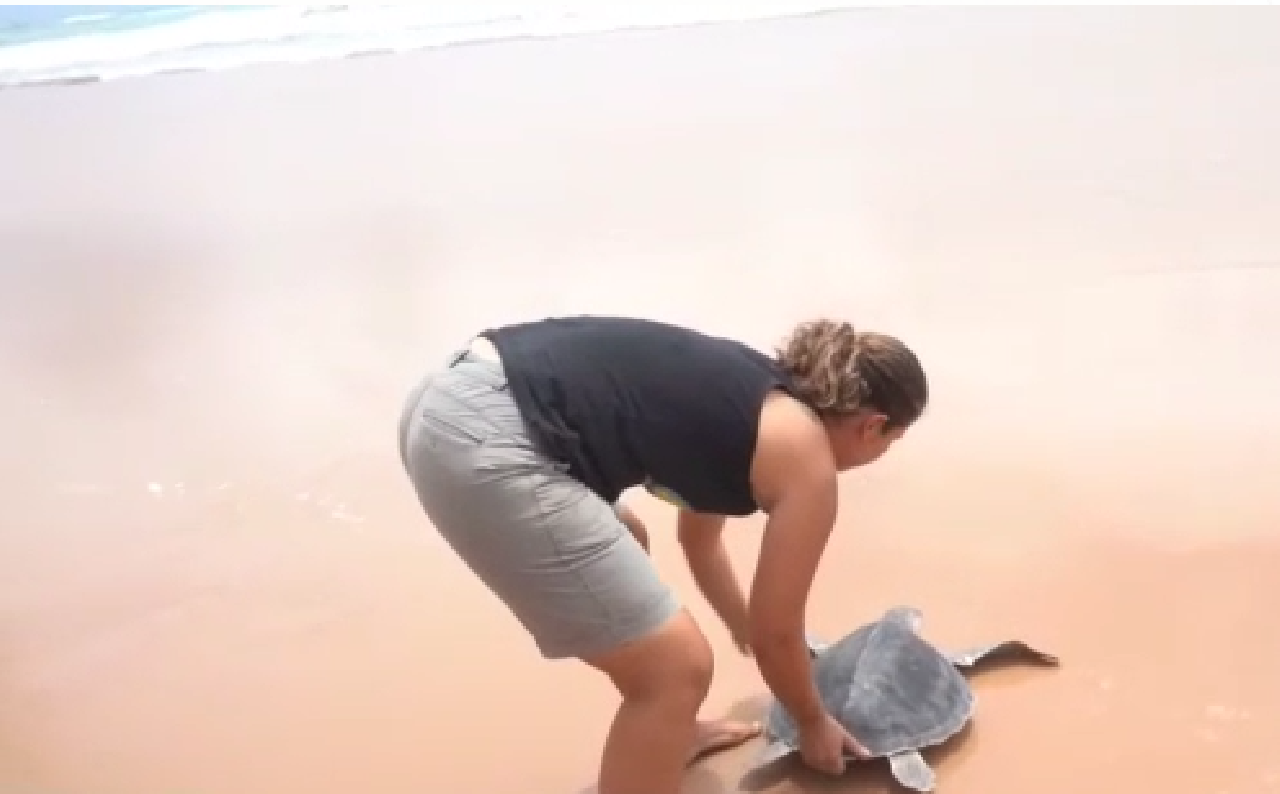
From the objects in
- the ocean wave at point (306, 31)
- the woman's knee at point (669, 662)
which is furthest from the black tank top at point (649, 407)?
the ocean wave at point (306, 31)

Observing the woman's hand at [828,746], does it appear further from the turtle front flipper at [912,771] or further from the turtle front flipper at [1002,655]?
the turtle front flipper at [1002,655]

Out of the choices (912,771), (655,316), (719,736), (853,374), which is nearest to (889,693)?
(912,771)

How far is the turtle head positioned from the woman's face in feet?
1.43

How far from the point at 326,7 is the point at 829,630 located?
7.98 meters

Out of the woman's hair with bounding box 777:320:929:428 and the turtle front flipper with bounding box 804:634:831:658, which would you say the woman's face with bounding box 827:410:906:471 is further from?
the turtle front flipper with bounding box 804:634:831:658

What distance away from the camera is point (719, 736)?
2334mm

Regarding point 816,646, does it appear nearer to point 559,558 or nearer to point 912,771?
point 912,771

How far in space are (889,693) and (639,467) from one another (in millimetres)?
585

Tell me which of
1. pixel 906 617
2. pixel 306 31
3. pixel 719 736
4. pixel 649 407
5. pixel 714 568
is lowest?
pixel 719 736

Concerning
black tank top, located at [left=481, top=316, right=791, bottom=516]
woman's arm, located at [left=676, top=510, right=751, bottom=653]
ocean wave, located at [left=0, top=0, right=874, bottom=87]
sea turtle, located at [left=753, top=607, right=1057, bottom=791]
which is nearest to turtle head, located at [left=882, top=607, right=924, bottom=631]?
sea turtle, located at [left=753, top=607, right=1057, bottom=791]

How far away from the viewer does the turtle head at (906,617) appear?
240 centimetres

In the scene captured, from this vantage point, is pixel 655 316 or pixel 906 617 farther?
pixel 655 316

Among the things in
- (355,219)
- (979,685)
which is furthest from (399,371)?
(979,685)

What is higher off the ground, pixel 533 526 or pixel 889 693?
pixel 533 526
